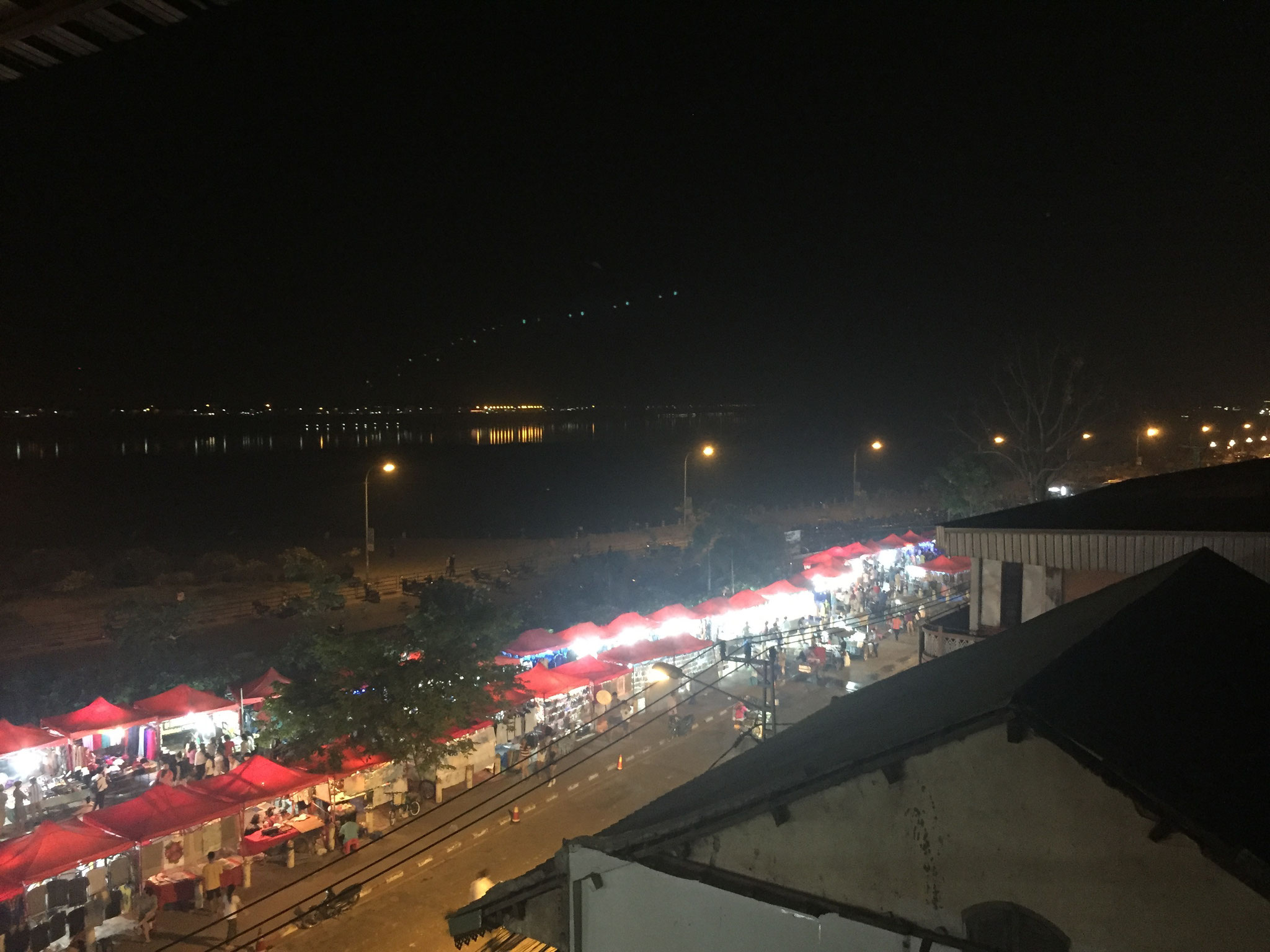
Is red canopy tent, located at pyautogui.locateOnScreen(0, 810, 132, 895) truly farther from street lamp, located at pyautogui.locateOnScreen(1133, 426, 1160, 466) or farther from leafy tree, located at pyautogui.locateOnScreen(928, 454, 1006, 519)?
street lamp, located at pyautogui.locateOnScreen(1133, 426, 1160, 466)

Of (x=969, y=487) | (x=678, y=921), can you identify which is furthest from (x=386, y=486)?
(x=678, y=921)

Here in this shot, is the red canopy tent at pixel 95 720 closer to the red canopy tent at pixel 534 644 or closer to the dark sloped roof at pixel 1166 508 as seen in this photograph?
the red canopy tent at pixel 534 644

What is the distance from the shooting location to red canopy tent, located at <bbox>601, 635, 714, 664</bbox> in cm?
1867

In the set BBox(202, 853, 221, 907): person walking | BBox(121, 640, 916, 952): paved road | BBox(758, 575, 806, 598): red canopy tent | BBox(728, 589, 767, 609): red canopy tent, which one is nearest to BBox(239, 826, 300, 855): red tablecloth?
BBox(121, 640, 916, 952): paved road

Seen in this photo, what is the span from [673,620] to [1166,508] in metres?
12.5

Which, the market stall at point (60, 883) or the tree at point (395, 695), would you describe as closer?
the market stall at point (60, 883)

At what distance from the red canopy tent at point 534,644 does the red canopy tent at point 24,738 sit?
26.6 feet

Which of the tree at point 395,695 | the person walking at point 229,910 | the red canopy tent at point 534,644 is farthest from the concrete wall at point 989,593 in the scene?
the person walking at point 229,910

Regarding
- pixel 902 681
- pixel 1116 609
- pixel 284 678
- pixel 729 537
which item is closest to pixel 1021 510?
pixel 902 681

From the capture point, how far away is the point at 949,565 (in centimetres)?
2803

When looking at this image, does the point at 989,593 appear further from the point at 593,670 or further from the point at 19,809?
the point at 19,809

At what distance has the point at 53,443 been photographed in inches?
5527

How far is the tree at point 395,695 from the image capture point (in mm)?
13102

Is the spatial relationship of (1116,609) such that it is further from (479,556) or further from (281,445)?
(281,445)
